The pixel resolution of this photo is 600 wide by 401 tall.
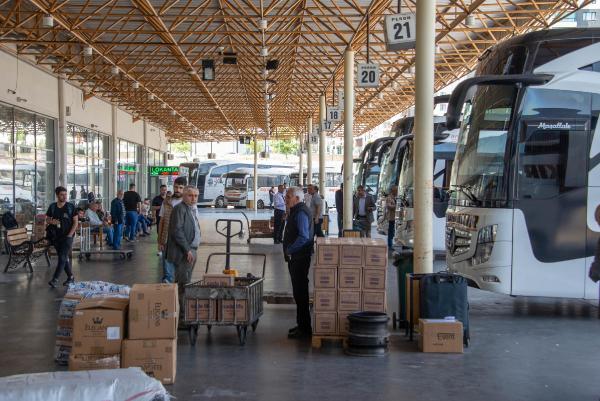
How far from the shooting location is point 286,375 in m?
7.32

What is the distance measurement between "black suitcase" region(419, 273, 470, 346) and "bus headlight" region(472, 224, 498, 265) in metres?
1.76

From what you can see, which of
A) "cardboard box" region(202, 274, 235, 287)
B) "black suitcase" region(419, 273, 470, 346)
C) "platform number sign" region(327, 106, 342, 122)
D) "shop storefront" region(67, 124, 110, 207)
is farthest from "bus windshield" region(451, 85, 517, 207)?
"shop storefront" region(67, 124, 110, 207)

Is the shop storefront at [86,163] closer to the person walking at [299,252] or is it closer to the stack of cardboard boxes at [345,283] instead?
the person walking at [299,252]

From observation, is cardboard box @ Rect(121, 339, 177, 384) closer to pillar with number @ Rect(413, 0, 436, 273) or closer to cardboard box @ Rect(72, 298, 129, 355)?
cardboard box @ Rect(72, 298, 129, 355)

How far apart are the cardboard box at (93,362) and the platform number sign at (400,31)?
8.13m

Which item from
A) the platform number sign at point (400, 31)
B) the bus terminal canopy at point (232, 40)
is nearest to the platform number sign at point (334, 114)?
the bus terminal canopy at point (232, 40)

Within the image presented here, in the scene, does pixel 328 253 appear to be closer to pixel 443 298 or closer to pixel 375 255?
pixel 375 255

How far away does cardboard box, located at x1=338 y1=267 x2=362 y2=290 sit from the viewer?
8.66 m

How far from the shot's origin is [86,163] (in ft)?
107

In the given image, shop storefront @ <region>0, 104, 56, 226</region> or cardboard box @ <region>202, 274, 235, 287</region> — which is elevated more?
shop storefront @ <region>0, 104, 56, 226</region>

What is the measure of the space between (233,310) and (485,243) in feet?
13.1

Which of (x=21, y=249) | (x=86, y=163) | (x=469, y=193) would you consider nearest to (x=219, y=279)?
(x=469, y=193)

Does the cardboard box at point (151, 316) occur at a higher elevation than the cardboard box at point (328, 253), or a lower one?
lower

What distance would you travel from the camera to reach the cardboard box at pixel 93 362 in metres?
6.78
